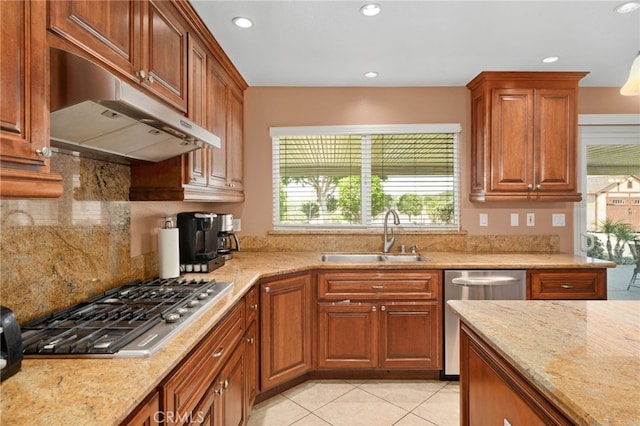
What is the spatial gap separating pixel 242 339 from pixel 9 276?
1.09m

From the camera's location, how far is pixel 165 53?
1778 millimetres

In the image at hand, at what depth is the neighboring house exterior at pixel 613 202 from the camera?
11.0ft

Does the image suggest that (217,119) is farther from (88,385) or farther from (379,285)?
(88,385)

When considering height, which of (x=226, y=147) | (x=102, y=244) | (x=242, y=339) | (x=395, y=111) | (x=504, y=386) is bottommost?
(x=242, y=339)

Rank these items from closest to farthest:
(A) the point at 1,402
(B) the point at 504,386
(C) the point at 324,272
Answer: (A) the point at 1,402 → (B) the point at 504,386 → (C) the point at 324,272

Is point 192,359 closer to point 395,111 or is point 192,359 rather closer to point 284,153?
point 284,153

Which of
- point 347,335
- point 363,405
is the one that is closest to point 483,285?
point 347,335

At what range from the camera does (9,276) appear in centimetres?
126

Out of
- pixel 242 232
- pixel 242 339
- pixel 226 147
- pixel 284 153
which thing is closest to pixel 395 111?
pixel 284 153

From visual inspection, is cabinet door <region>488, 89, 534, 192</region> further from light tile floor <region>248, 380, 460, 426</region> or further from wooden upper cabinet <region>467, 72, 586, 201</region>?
light tile floor <region>248, 380, 460, 426</region>

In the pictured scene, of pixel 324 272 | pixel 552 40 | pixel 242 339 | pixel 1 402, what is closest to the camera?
pixel 1 402

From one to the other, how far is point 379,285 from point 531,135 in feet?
6.00

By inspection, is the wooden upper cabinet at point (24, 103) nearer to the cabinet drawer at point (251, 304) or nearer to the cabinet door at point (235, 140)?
the cabinet drawer at point (251, 304)

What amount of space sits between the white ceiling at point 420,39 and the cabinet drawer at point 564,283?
5.44 ft
